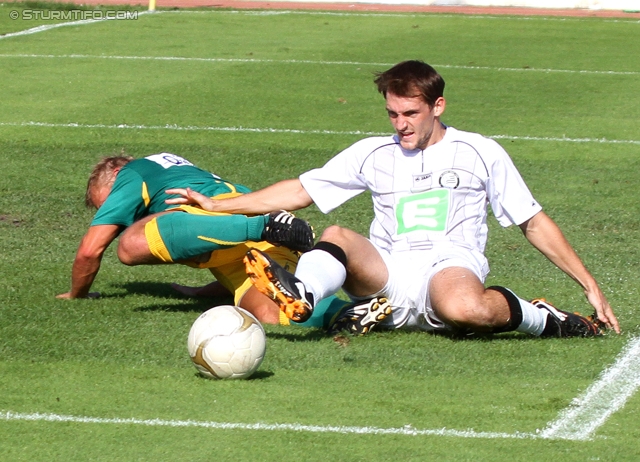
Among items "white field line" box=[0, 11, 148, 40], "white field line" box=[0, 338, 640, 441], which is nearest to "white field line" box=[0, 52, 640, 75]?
"white field line" box=[0, 11, 148, 40]

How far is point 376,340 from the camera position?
5.46 m

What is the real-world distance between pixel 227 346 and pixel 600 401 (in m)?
1.55

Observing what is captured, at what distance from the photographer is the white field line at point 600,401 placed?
14.0ft

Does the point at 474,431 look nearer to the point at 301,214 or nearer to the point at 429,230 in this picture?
the point at 429,230

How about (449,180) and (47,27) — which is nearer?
(449,180)

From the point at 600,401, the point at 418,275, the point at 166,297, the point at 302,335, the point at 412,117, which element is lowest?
the point at 166,297

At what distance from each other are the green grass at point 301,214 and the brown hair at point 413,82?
1.18m

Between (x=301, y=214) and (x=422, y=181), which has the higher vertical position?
(x=422, y=181)

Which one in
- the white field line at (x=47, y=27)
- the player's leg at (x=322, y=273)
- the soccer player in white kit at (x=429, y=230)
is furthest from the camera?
the white field line at (x=47, y=27)

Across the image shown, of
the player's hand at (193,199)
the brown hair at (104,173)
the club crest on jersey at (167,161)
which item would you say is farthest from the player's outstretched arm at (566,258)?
the brown hair at (104,173)

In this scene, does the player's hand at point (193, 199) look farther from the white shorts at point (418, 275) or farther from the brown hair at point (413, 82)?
the brown hair at point (413, 82)

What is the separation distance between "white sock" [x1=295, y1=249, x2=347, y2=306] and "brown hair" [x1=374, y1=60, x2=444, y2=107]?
0.86 m

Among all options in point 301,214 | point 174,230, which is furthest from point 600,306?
point 301,214

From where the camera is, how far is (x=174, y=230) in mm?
5781
